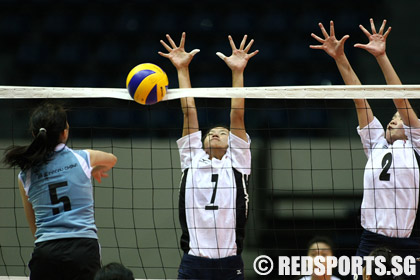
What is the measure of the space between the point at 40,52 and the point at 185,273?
5377 millimetres

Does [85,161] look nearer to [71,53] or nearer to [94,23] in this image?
[71,53]

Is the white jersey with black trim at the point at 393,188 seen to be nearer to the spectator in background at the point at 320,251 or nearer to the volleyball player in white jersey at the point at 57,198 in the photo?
the spectator in background at the point at 320,251

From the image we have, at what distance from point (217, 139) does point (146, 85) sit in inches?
35.6

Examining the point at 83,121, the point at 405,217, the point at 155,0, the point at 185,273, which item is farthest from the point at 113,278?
the point at 155,0

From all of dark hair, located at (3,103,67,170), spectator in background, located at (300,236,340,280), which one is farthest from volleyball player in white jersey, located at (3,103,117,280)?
spectator in background, located at (300,236,340,280)

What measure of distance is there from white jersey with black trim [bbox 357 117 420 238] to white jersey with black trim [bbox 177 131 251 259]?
1030 mm

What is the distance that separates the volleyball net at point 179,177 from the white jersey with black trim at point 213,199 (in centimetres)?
216

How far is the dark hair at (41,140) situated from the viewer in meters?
4.11

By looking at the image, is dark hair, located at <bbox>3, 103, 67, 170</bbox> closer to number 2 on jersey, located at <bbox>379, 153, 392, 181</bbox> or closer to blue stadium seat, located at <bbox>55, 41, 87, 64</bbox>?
number 2 on jersey, located at <bbox>379, 153, 392, 181</bbox>

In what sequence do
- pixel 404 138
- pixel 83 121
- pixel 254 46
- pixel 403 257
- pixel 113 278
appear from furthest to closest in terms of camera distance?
pixel 254 46, pixel 83 121, pixel 404 138, pixel 403 257, pixel 113 278

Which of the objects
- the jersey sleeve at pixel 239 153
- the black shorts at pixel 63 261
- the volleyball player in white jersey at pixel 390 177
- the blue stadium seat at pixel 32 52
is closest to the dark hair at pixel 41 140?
the black shorts at pixel 63 261

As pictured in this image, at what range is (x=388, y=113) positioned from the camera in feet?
27.6

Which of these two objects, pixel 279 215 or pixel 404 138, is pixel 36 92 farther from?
pixel 279 215

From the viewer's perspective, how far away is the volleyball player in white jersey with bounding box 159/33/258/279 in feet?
17.2
